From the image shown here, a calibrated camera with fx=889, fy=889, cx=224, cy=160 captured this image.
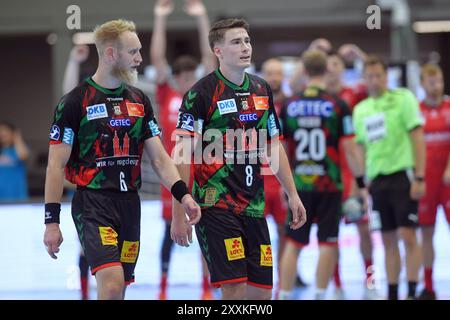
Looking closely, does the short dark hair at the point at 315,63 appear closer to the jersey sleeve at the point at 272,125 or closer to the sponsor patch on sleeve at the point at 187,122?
the jersey sleeve at the point at 272,125

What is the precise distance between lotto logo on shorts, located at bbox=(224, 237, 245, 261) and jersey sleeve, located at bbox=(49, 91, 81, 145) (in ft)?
3.76


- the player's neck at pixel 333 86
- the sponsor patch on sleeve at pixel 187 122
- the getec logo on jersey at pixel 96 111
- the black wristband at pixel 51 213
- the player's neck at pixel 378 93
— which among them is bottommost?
the black wristband at pixel 51 213

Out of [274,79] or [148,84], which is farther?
[148,84]

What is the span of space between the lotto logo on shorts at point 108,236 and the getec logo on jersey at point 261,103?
3.93ft

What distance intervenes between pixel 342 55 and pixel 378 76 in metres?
2.12

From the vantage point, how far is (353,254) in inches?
425

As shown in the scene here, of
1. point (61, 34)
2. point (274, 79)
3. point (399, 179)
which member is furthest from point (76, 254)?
point (61, 34)

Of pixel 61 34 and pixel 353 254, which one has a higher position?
pixel 61 34

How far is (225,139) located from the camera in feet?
18.3

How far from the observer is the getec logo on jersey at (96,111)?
5.47 meters

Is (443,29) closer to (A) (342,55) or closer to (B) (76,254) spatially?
(A) (342,55)

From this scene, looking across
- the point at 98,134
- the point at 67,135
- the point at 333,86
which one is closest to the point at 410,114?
the point at 333,86

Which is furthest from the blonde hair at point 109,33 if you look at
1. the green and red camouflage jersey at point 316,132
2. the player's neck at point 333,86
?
the player's neck at point 333,86

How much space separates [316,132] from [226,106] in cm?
257
